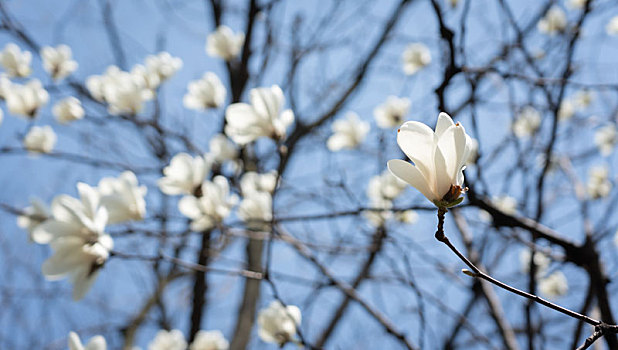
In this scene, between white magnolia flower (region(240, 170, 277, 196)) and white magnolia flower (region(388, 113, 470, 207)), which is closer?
white magnolia flower (region(388, 113, 470, 207))

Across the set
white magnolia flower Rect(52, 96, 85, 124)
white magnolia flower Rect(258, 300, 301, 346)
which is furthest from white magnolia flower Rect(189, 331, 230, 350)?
white magnolia flower Rect(52, 96, 85, 124)

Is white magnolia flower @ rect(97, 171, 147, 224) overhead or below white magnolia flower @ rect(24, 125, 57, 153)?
below

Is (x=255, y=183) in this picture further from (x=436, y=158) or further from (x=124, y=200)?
(x=436, y=158)

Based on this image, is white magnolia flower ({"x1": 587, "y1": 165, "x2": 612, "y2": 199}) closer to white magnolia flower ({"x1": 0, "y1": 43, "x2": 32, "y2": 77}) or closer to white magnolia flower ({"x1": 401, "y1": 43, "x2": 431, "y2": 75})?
white magnolia flower ({"x1": 401, "y1": 43, "x2": 431, "y2": 75})

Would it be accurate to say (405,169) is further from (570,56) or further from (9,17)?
(9,17)

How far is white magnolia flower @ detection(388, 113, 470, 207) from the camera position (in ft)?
1.97

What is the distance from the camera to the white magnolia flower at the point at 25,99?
207 cm

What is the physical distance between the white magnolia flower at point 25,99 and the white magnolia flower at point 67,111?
0.07m

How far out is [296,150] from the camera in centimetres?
309

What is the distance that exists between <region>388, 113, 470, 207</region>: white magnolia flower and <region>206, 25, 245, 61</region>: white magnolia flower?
2146mm

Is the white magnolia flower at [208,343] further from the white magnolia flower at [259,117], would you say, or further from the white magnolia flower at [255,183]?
the white magnolia flower at [259,117]

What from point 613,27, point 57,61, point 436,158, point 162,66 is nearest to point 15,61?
point 57,61

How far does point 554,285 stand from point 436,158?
7.40 feet

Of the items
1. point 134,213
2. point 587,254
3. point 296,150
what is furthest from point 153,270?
point 587,254
